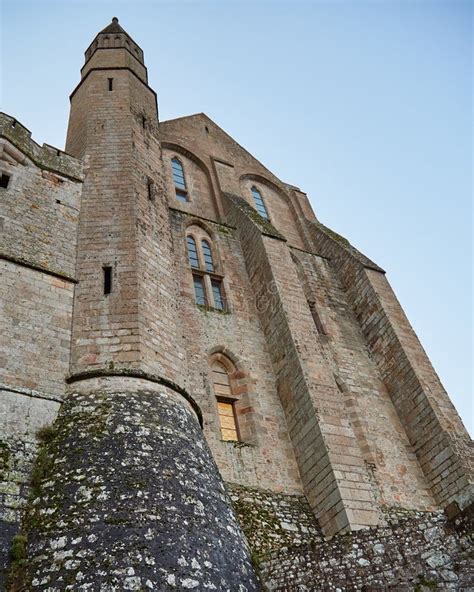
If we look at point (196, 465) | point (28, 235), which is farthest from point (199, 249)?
point (196, 465)

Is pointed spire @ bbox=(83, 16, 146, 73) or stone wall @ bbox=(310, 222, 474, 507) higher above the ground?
pointed spire @ bbox=(83, 16, 146, 73)

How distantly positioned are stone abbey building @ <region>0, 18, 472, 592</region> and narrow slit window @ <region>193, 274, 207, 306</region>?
78 mm

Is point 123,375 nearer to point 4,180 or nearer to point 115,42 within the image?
point 4,180

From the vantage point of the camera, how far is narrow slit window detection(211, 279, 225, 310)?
1345 cm

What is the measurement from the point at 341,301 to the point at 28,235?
9040mm

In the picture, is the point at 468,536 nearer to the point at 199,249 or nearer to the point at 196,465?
the point at 196,465

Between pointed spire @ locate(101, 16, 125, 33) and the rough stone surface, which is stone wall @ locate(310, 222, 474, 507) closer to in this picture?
the rough stone surface

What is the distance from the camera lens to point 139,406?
24.6 feet

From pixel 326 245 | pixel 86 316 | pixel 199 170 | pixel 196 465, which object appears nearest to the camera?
pixel 196 465

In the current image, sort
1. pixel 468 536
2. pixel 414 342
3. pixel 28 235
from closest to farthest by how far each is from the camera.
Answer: pixel 468 536 < pixel 28 235 < pixel 414 342

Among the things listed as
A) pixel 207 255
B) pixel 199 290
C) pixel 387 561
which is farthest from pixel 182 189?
pixel 387 561

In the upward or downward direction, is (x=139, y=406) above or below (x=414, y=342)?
below

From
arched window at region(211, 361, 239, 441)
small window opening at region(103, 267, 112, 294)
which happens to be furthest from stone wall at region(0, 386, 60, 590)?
arched window at region(211, 361, 239, 441)

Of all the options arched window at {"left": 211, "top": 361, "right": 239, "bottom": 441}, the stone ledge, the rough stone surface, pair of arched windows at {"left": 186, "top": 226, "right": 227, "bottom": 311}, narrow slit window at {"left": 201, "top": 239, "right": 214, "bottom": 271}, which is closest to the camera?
the rough stone surface
